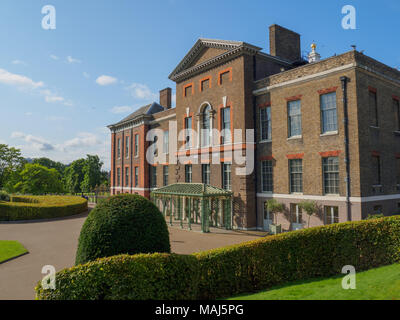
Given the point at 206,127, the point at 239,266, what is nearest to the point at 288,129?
the point at 206,127

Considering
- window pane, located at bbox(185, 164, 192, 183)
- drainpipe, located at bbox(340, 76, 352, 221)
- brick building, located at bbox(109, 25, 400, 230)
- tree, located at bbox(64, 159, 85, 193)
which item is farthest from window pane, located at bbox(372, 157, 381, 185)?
tree, located at bbox(64, 159, 85, 193)

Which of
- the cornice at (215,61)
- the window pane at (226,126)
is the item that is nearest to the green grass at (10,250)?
the window pane at (226,126)

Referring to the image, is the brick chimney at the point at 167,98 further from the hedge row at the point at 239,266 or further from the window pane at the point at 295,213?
the hedge row at the point at 239,266

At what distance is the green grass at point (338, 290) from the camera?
7.16m

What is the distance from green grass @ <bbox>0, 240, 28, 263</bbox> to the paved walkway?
40 centimetres

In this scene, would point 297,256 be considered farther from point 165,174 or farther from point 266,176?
point 165,174

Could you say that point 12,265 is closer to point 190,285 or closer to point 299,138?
point 190,285

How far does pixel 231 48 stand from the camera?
900 inches

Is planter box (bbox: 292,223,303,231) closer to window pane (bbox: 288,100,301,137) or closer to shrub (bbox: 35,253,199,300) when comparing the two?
window pane (bbox: 288,100,301,137)

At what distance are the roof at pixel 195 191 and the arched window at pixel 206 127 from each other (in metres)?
4.10

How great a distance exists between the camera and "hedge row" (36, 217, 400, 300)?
678cm

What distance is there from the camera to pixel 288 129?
20109 millimetres
